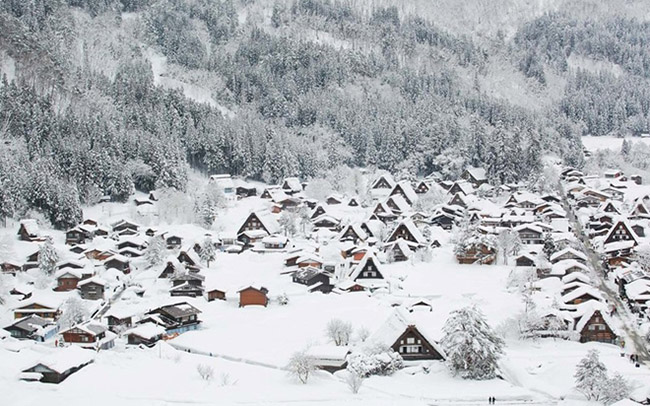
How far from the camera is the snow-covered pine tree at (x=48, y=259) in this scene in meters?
45.7

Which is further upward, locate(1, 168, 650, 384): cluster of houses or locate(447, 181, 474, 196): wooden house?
locate(447, 181, 474, 196): wooden house

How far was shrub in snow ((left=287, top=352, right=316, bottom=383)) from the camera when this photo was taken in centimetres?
2644

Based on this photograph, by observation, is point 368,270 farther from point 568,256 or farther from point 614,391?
point 614,391

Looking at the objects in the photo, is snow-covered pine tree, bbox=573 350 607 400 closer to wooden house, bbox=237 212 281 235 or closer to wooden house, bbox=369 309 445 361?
wooden house, bbox=369 309 445 361

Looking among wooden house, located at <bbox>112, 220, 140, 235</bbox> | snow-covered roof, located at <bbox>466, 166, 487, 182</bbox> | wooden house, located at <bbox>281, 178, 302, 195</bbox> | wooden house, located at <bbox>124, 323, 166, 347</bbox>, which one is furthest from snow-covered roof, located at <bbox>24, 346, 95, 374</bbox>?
snow-covered roof, located at <bbox>466, 166, 487, 182</bbox>

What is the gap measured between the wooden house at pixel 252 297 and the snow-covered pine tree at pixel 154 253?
11.8 metres

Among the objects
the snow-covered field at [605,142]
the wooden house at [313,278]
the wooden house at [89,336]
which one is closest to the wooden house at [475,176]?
the snow-covered field at [605,142]

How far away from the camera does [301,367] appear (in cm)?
2639

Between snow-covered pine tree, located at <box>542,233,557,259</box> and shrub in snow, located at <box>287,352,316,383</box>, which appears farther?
snow-covered pine tree, located at <box>542,233,557,259</box>

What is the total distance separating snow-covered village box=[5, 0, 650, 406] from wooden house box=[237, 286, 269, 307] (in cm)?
14

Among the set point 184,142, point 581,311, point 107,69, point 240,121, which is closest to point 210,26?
point 107,69

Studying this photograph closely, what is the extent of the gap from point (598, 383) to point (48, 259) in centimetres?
3553

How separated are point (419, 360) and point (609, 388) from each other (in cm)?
809

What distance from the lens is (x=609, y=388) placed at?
24.5 meters
